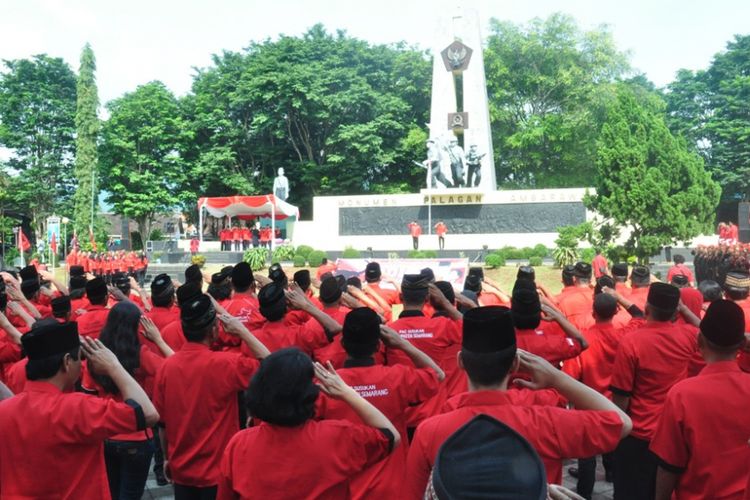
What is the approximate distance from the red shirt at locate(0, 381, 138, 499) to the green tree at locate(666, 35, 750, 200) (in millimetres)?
44776

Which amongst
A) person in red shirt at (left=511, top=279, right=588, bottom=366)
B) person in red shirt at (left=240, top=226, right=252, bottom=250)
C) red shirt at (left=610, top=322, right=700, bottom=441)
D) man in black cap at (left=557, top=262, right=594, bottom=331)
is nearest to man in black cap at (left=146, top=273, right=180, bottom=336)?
person in red shirt at (left=511, top=279, right=588, bottom=366)

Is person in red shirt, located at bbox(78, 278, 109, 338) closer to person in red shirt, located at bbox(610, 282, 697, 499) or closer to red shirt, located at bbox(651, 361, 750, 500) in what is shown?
person in red shirt, located at bbox(610, 282, 697, 499)

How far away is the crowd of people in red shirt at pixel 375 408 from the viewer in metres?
2.20

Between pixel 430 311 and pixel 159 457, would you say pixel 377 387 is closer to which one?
pixel 430 311

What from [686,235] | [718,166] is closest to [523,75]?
[718,166]

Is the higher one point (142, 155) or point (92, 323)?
point (142, 155)

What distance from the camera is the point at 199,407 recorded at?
343 centimetres

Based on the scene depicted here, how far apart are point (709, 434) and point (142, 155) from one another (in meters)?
42.8

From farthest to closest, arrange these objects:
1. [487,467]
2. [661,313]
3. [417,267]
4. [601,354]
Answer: [417,267] < [601,354] < [661,313] < [487,467]

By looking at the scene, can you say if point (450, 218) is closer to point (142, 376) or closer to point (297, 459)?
→ point (142, 376)

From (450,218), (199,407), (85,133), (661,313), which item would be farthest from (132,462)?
(85,133)

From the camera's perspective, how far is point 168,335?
4.94m

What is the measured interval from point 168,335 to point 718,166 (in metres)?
44.9

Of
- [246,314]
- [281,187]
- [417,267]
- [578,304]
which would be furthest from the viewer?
[281,187]
